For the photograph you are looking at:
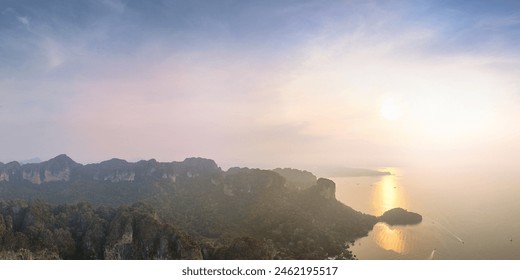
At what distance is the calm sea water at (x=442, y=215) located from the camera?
827 inches

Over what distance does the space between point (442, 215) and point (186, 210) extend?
66.2 feet

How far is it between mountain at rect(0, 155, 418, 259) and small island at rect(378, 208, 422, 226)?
1193mm

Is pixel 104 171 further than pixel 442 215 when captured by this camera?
Yes

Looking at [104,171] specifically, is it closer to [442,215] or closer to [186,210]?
[186,210]

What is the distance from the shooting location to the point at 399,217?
1252 inches

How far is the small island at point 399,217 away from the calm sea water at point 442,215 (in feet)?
2.65

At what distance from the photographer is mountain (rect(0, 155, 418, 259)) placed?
1570 centimetres

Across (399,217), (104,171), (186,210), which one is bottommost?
(399,217)

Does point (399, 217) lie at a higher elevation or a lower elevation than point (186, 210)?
lower

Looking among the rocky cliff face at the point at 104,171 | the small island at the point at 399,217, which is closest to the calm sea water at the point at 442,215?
the small island at the point at 399,217

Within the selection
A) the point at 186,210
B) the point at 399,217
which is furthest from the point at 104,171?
the point at 399,217

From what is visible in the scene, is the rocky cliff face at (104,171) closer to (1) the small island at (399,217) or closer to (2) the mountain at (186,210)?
(2) the mountain at (186,210)
